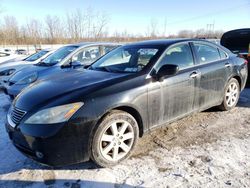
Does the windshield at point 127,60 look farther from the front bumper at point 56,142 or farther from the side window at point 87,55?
the side window at point 87,55

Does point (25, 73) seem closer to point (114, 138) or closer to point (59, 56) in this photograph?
point (59, 56)

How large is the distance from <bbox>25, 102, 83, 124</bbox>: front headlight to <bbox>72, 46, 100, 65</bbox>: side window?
358 centimetres

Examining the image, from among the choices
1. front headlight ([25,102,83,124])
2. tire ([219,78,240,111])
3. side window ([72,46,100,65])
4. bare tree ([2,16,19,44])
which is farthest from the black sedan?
bare tree ([2,16,19,44])

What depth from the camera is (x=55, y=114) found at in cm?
249

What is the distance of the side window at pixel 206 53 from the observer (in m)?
3.98

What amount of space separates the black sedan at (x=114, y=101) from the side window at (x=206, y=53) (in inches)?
0.5

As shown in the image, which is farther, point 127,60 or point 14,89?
point 14,89

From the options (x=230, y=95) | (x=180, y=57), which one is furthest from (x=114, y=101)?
(x=230, y=95)

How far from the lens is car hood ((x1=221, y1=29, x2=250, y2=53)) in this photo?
697 centimetres

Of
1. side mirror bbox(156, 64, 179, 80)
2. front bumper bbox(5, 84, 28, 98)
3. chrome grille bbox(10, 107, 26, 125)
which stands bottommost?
front bumper bbox(5, 84, 28, 98)

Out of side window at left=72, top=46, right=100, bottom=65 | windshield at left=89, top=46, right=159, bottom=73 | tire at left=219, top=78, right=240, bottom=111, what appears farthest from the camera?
side window at left=72, top=46, right=100, bottom=65

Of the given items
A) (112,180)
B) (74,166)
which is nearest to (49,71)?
(74,166)

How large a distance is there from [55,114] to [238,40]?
6821 millimetres

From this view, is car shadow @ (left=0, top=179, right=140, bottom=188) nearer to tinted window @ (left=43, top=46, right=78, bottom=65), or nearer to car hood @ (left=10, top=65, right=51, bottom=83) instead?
car hood @ (left=10, top=65, right=51, bottom=83)
